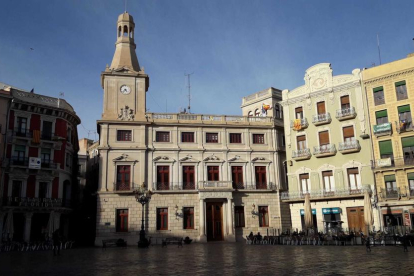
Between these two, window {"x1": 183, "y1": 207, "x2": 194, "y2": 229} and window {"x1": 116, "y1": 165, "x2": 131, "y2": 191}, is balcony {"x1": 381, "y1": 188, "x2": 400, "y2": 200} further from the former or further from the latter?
window {"x1": 116, "y1": 165, "x2": 131, "y2": 191}


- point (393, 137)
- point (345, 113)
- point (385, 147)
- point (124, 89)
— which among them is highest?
point (124, 89)

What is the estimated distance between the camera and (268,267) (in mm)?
14477

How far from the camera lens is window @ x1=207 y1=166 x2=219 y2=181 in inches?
1609

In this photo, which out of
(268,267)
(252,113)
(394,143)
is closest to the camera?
(268,267)

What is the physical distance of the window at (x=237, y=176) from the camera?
135 ft

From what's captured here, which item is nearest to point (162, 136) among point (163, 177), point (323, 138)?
point (163, 177)

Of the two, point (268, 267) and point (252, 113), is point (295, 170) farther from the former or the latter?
point (268, 267)

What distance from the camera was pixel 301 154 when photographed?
39.0 metres

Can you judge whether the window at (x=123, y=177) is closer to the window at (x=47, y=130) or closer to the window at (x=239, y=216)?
the window at (x=47, y=130)

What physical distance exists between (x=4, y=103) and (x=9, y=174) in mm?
6679

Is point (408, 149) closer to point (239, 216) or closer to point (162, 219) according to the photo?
point (239, 216)

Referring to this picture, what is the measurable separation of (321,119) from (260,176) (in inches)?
360

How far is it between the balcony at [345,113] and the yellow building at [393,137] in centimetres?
153

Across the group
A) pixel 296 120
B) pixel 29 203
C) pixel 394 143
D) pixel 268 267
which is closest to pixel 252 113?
pixel 296 120
